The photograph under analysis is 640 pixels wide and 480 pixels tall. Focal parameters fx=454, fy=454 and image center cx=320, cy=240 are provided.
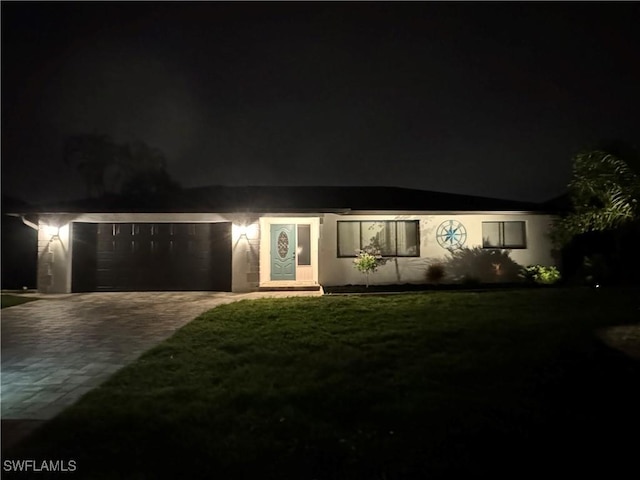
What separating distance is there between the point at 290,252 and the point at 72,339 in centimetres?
777

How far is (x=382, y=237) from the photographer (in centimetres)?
1420

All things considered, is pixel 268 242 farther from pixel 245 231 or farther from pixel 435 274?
pixel 435 274

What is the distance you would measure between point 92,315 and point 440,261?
982 cm

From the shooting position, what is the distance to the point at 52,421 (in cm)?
405

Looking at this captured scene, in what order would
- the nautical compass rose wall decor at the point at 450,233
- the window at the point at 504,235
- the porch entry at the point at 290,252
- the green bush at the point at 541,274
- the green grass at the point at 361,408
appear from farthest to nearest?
1. the window at the point at 504,235
2. the porch entry at the point at 290,252
3. the nautical compass rose wall decor at the point at 450,233
4. the green bush at the point at 541,274
5. the green grass at the point at 361,408

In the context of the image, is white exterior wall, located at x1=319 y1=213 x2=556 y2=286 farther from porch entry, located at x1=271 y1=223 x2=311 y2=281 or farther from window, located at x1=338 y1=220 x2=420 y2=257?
porch entry, located at x1=271 y1=223 x2=311 y2=281

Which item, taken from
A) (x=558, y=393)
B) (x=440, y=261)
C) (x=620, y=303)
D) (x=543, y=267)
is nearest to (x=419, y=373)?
(x=558, y=393)

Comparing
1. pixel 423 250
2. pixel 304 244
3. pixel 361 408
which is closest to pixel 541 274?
pixel 423 250

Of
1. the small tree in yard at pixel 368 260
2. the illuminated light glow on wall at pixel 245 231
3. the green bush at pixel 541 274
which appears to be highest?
the illuminated light glow on wall at pixel 245 231

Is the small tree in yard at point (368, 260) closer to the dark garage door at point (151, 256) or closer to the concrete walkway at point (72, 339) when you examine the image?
the concrete walkway at point (72, 339)

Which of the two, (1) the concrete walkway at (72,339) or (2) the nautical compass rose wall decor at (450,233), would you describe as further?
(2) the nautical compass rose wall decor at (450,233)

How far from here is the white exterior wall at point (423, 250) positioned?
13.9 m

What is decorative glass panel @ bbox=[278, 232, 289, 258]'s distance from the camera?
569 inches

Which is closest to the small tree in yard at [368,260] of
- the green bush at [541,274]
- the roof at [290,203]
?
the roof at [290,203]
